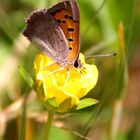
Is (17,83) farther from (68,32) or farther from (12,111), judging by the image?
(68,32)

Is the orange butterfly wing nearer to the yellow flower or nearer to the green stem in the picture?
the yellow flower

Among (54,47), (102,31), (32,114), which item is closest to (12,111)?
(32,114)

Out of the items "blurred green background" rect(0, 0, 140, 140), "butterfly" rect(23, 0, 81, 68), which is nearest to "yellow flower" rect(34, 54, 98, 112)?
"butterfly" rect(23, 0, 81, 68)

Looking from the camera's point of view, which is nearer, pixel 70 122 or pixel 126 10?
pixel 70 122

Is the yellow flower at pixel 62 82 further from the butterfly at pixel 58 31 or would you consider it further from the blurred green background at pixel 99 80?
the blurred green background at pixel 99 80

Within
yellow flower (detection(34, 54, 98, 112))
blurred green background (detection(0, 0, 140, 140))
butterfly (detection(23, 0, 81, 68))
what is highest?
butterfly (detection(23, 0, 81, 68))

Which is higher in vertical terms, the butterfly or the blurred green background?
the butterfly

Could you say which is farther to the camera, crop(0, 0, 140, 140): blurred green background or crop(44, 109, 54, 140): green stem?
crop(0, 0, 140, 140): blurred green background
